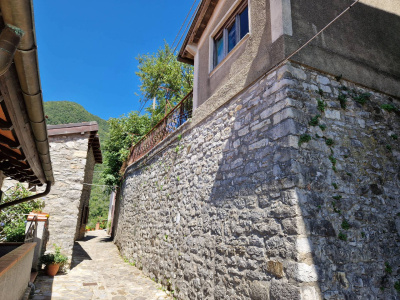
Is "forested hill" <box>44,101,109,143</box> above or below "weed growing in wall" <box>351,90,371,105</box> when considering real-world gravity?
above

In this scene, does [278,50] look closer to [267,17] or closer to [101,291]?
[267,17]

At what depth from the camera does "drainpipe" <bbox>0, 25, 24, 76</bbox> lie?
3.75 ft

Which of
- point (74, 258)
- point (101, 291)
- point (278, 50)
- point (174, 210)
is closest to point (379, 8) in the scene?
point (278, 50)

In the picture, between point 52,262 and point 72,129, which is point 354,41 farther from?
point 52,262

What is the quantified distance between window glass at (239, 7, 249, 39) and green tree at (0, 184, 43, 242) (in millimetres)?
6609

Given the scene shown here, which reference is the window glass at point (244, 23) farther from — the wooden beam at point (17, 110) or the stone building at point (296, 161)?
the wooden beam at point (17, 110)

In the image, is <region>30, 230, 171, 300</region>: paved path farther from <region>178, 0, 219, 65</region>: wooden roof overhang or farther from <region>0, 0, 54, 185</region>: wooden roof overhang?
<region>178, 0, 219, 65</region>: wooden roof overhang

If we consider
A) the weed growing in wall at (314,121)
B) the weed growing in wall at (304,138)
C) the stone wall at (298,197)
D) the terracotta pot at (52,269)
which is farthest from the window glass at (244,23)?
the terracotta pot at (52,269)

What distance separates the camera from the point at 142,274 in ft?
23.2

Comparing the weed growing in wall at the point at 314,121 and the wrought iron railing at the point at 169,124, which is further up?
the wrought iron railing at the point at 169,124

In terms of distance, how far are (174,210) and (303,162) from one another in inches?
140

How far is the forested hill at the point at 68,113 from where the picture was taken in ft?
133

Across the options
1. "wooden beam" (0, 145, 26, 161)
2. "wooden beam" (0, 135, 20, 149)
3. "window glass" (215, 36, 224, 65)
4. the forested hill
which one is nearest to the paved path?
"wooden beam" (0, 145, 26, 161)

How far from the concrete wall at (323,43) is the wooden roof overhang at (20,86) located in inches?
117
